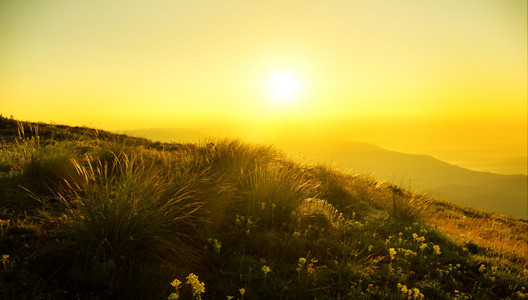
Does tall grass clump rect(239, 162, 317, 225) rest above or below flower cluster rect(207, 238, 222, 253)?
above

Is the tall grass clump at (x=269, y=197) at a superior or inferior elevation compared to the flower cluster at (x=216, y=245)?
superior

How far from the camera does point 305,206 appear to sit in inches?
245

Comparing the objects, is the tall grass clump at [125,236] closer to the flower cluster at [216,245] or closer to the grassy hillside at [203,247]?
the grassy hillside at [203,247]

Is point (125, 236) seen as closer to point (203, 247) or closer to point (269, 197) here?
point (203, 247)

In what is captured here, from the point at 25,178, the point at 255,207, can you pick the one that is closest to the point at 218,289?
the point at 255,207

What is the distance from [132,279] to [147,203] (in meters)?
1.12

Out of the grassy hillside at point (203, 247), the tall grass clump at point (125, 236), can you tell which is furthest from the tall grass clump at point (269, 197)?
the tall grass clump at point (125, 236)

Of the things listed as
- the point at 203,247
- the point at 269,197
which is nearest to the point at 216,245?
the point at 203,247

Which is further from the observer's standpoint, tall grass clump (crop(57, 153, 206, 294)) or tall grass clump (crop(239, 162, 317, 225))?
tall grass clump (crop(239, 162, 317, 225))

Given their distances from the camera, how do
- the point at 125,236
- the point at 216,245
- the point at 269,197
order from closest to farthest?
the point at 125,236
the point at 216,245
the point at 269,197

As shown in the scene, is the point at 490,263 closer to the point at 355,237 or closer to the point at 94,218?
the point at 355,237

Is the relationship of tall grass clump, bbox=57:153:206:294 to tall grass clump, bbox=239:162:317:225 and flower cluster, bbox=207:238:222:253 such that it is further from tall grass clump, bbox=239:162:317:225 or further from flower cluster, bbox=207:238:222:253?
tall grass clump, bbox=239:162:317:225

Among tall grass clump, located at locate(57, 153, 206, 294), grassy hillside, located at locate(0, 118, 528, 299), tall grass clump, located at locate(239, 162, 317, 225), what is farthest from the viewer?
tall grass clump, located at locate(239, 162, 317, 225)

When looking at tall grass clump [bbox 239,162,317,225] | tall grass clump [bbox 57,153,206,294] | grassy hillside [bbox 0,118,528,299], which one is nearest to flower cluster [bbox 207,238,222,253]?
grassy hillside [bbox 0,118,528,299]
